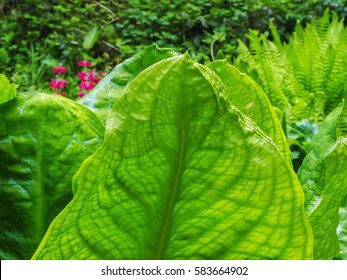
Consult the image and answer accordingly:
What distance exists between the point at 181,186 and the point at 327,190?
0.57 feet

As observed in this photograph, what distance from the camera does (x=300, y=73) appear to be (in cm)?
171

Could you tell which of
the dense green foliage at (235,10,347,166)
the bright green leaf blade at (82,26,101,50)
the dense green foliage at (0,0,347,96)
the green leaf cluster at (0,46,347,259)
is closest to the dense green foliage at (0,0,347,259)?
the green leaf cluster at (0,46,347,259)

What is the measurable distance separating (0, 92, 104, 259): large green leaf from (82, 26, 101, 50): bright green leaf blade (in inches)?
164

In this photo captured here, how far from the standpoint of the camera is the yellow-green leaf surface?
1.14 feet

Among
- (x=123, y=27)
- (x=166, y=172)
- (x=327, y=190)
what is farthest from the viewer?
(x=123, y=27)

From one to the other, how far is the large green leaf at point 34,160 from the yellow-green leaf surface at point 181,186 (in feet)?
0.36

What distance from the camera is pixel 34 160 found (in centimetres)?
50

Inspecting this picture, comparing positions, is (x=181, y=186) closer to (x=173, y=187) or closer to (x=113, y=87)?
(x=173, y=187)

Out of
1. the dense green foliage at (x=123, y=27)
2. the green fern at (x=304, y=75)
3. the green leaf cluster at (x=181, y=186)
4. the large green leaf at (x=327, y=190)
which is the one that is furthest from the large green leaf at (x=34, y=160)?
the dense green foliage at (x=123, y=27)

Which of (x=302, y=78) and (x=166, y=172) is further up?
(x=166, y=172)

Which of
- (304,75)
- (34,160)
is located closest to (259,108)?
(34,160)

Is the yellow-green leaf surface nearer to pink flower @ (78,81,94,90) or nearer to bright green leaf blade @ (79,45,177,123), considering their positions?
bright green leaf blade @ (79,45,177,123)

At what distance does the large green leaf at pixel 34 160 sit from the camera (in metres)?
0.49
